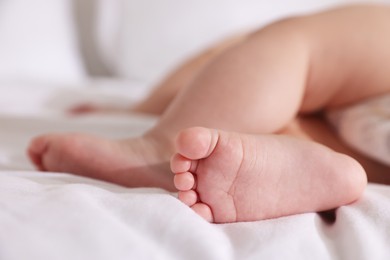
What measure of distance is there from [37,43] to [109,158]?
3.67 ft

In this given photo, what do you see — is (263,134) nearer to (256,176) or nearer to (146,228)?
(256,176)

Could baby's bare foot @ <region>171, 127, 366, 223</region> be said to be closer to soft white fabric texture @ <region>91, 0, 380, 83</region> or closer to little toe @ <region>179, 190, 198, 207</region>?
little toe @ <region>179, 190, 198, 207</region>

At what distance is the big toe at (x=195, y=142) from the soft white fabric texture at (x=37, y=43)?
1151mm

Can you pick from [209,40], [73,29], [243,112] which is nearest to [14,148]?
[243,112]

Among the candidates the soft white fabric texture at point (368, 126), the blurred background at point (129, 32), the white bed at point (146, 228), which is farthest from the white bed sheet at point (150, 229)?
the blurred background at point (129, 32)

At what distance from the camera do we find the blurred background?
1542 millimetres

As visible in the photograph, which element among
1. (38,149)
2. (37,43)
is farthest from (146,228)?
(37,43)

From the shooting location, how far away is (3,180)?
52 centimetres

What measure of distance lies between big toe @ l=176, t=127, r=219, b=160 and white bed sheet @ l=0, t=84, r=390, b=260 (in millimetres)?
45

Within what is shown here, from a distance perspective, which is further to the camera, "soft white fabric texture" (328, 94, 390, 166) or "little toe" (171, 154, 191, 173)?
"soft white fabric texture" (328, 94, 390, 166)

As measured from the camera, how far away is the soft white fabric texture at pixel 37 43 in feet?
5.18

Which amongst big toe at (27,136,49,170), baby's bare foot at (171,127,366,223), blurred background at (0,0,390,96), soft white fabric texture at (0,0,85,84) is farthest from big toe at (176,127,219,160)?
soft white fabric texture at (0,0,85,84)

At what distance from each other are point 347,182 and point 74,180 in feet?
0.90

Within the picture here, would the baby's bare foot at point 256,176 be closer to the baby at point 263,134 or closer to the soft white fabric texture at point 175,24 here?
the baby at point 263,134
